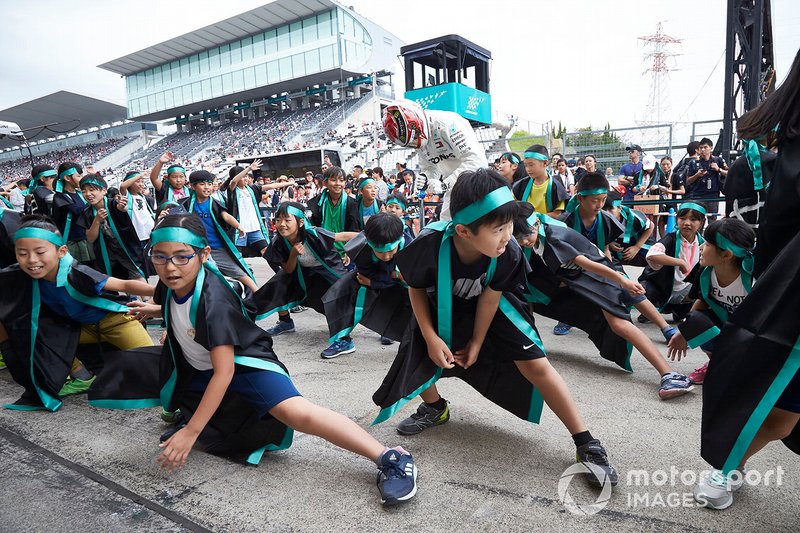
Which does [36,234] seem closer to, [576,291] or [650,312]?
[576,291]

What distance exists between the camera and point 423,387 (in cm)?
209

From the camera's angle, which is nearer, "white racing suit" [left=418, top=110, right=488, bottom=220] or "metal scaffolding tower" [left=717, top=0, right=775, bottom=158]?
"white racing suit" [left=418, top=110, right=488, bottom=220]

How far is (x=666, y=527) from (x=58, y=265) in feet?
10.1

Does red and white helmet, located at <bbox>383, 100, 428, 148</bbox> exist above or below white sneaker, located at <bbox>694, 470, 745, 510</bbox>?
above

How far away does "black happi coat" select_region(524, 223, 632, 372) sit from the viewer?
2.85 meters

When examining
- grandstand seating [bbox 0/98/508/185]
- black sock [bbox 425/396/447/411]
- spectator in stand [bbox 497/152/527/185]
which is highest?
grandstand seating [bbox 0/98/508/185]

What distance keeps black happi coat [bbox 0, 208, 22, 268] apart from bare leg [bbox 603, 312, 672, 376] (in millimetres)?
4340

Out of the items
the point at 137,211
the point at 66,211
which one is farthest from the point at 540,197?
the point at 66,211

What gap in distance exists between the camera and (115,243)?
457 cm

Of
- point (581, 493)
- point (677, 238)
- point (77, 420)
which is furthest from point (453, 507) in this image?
point (677, 238)

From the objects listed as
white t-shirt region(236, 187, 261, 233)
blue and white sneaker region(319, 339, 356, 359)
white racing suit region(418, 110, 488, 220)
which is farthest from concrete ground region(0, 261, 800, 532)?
white t-shirt region(236, 187, 261, 233)

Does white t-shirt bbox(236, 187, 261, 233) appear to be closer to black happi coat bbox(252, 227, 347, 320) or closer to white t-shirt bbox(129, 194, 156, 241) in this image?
white t-shirt bbox(129, 194, 156, 241)

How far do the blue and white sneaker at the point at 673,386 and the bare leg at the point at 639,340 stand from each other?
0.06 meters

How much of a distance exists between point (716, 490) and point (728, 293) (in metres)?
0.98
